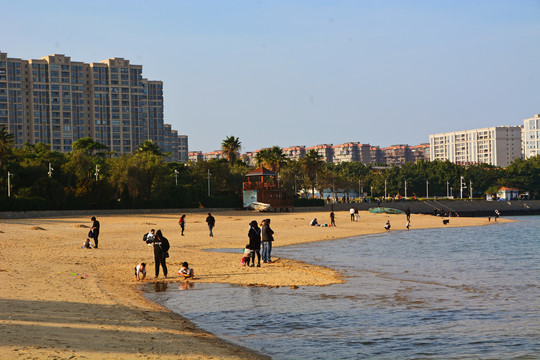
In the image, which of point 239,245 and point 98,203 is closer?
point 239,245

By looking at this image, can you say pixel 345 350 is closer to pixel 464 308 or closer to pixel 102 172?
pixel 464 308

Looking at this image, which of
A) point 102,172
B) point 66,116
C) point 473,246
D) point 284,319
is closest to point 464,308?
point 284,319

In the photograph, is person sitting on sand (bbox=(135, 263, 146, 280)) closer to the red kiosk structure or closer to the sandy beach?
the sandy beach

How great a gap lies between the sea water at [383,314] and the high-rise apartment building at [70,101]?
14887 centimetres

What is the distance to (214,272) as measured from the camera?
70.2 feet

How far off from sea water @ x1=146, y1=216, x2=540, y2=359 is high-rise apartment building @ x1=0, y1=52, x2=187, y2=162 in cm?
14887

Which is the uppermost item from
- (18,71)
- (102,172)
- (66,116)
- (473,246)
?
(18,71)

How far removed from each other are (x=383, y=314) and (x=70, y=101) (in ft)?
569

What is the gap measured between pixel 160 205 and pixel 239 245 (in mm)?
43602

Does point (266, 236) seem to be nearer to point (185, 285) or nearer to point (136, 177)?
point (185, 285)

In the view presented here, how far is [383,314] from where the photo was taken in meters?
14.7

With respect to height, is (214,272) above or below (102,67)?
below

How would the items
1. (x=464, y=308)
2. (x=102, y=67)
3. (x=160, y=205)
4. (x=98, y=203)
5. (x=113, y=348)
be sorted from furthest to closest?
(x=102, y=67) → (x=160, y=205) → (x=98, y=203) → (x=464, y=308) → (x=113, y=348)

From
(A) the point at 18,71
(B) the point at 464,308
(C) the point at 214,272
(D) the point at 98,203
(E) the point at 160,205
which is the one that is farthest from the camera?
Answer: (A) the point at 18,71
